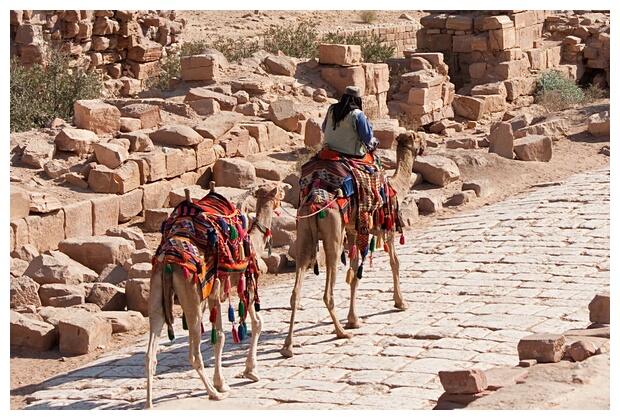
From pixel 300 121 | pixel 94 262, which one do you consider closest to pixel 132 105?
pixel 300 121

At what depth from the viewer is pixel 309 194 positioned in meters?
11.5

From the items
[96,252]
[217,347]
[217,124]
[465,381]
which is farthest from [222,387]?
[217,124]

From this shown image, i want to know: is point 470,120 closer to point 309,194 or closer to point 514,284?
point 514,284

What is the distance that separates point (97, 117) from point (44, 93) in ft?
11.4

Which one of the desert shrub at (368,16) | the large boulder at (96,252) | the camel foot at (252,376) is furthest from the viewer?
the desert shrub at (368,16)

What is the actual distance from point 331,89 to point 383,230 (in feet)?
40.2

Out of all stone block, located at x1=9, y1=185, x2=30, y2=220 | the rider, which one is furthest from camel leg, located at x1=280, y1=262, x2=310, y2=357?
stone block, located at x1=9, y1=185, x2=30, y2=220

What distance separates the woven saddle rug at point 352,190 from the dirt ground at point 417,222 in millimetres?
2974

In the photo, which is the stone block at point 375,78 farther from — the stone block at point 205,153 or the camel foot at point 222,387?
the camel foot at point 222,387

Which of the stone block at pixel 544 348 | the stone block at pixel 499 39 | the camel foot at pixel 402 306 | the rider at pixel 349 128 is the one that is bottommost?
the camel foot at pixel 402 306

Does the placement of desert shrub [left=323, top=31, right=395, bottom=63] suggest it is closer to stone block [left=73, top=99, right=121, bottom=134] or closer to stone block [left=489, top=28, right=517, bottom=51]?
stone block [left=489, top=28, right=517, bottom=51]

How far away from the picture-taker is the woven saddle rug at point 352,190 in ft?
37.9

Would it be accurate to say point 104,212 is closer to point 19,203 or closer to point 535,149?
point 19,203

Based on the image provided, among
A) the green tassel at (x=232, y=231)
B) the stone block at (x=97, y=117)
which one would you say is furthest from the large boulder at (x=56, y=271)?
the green tassel at (x=232, y=231)
